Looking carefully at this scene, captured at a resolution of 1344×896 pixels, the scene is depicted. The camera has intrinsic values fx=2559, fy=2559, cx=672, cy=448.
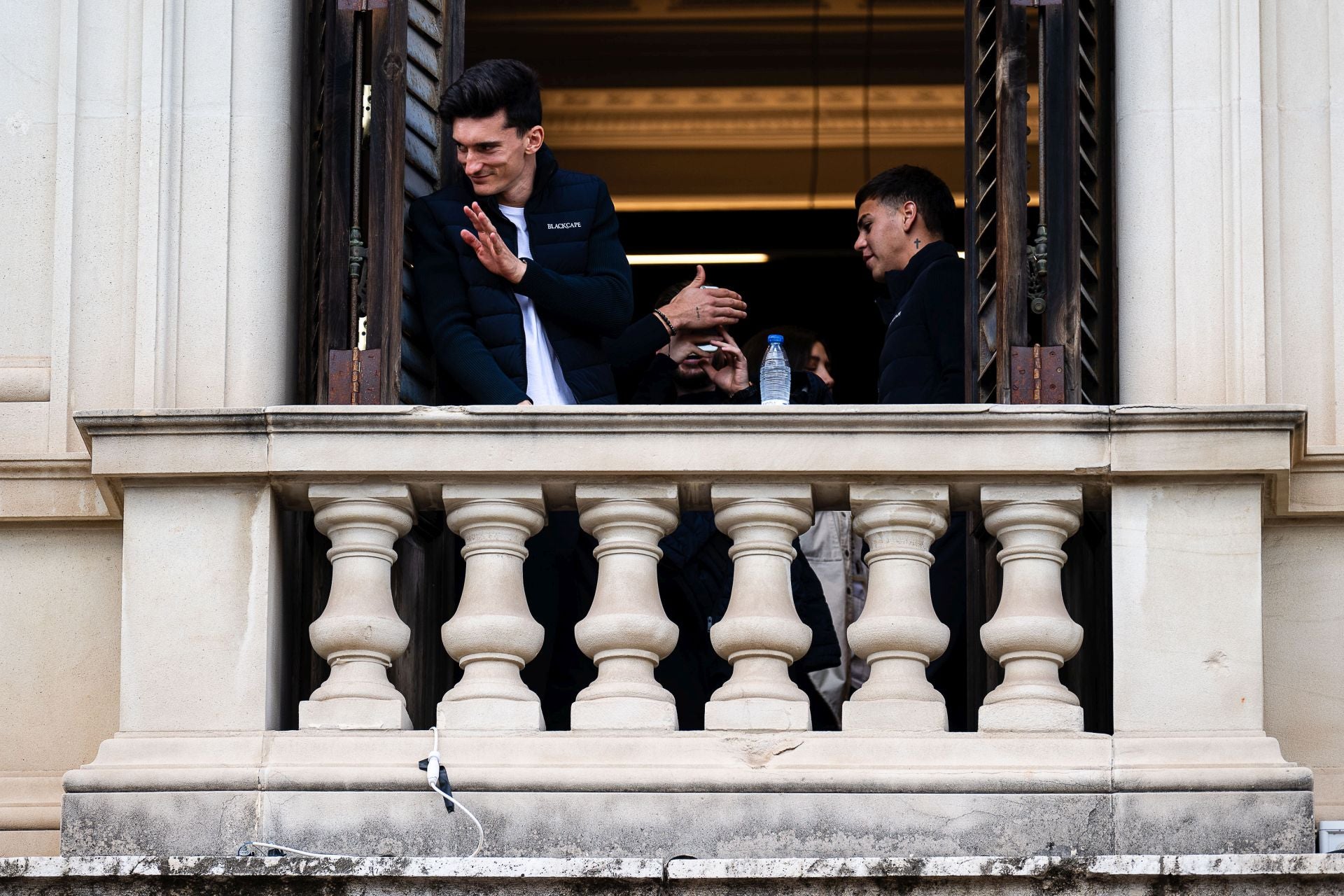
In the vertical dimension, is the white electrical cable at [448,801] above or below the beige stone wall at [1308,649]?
below

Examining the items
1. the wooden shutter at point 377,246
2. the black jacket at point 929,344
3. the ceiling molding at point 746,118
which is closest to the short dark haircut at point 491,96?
the wooden shutter at point 377,246

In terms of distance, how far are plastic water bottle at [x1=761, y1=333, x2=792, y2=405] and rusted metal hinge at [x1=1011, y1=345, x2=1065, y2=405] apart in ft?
3.06

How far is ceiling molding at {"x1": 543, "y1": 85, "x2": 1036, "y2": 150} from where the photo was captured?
42.1ft

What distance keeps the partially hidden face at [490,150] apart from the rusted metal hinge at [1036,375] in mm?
1555

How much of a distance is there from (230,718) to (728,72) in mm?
7020

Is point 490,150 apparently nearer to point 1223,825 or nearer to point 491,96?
point 491,96

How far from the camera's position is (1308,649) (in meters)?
6.77

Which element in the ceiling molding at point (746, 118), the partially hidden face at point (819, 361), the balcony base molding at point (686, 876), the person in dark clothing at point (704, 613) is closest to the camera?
the balcony base molding at point (686, 876)

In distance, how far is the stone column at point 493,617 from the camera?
20.5 ft

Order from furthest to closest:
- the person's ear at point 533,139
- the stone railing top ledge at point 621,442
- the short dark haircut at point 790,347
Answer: the short dark haircut at point 790,347 < the person's ear at point 533,139 < the stone railing top ledge at point 621,442

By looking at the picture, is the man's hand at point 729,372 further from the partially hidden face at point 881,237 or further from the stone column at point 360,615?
the stone column at point 360,615

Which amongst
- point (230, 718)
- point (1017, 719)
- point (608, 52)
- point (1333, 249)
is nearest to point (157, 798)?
point (230, 718)

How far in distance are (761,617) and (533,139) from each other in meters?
1.83

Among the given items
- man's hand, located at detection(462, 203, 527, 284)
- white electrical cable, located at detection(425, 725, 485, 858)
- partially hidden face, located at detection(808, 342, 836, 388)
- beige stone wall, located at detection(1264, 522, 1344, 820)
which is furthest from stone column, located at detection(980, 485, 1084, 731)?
partially hidden face, located at detection(808, 342, 836, 388)
